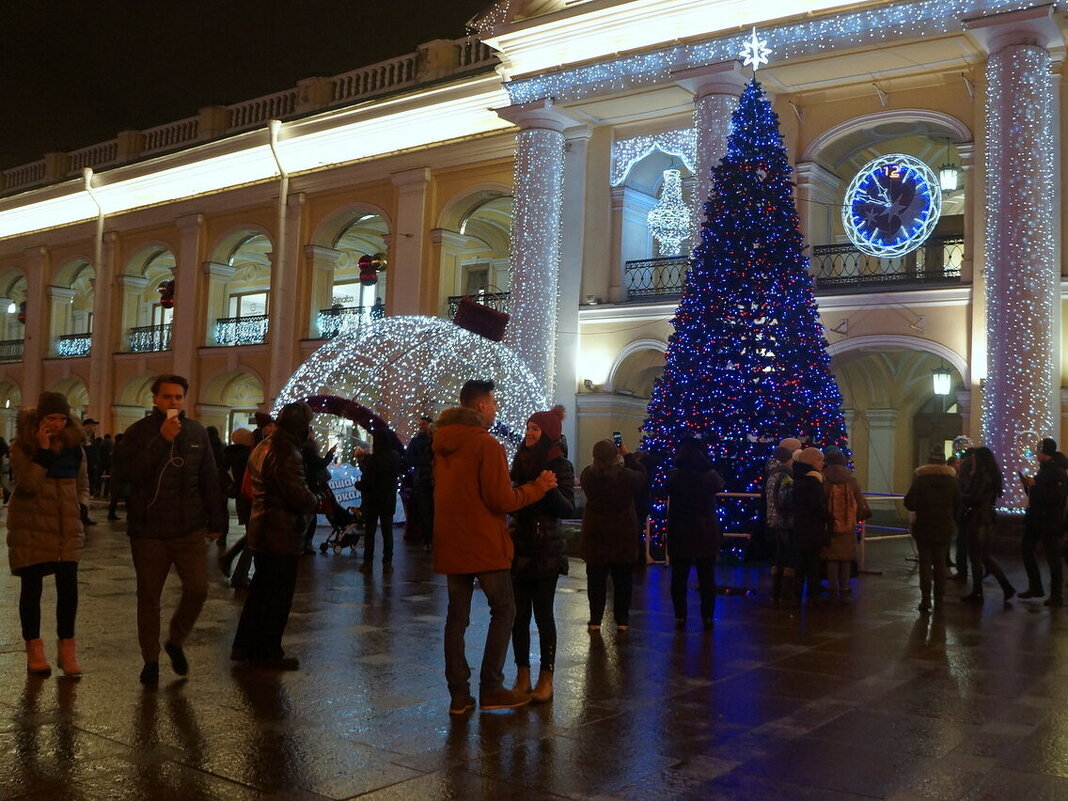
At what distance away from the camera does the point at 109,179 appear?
28.9 meters

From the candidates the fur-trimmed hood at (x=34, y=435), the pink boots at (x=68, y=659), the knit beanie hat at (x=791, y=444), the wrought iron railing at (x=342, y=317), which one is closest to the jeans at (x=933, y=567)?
the knit beanie hat at (x=791, y=444)

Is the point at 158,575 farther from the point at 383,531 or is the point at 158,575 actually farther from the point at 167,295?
the point at 167,295

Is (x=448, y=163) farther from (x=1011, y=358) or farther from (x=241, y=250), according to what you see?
(x=1011, y=358)

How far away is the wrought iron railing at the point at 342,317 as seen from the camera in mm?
24172

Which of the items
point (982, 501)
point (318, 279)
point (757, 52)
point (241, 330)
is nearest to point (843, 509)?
point (982, 501)

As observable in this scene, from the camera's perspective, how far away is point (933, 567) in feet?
30.8

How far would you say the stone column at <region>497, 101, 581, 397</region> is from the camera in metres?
19.3

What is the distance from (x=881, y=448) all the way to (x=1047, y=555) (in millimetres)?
11504

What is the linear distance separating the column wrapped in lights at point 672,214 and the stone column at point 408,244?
550cm

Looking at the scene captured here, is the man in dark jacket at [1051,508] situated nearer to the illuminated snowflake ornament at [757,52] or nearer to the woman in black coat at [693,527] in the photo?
the woman in black coat at [693,527]

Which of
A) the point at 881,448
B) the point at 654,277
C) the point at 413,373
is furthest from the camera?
the point at 881,448

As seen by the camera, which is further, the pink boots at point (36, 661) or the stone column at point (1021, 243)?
the stone column at point (1021, 243)

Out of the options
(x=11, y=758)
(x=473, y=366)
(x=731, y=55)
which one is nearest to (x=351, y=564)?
(x=473, y=366)

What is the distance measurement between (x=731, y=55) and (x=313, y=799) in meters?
15.3
